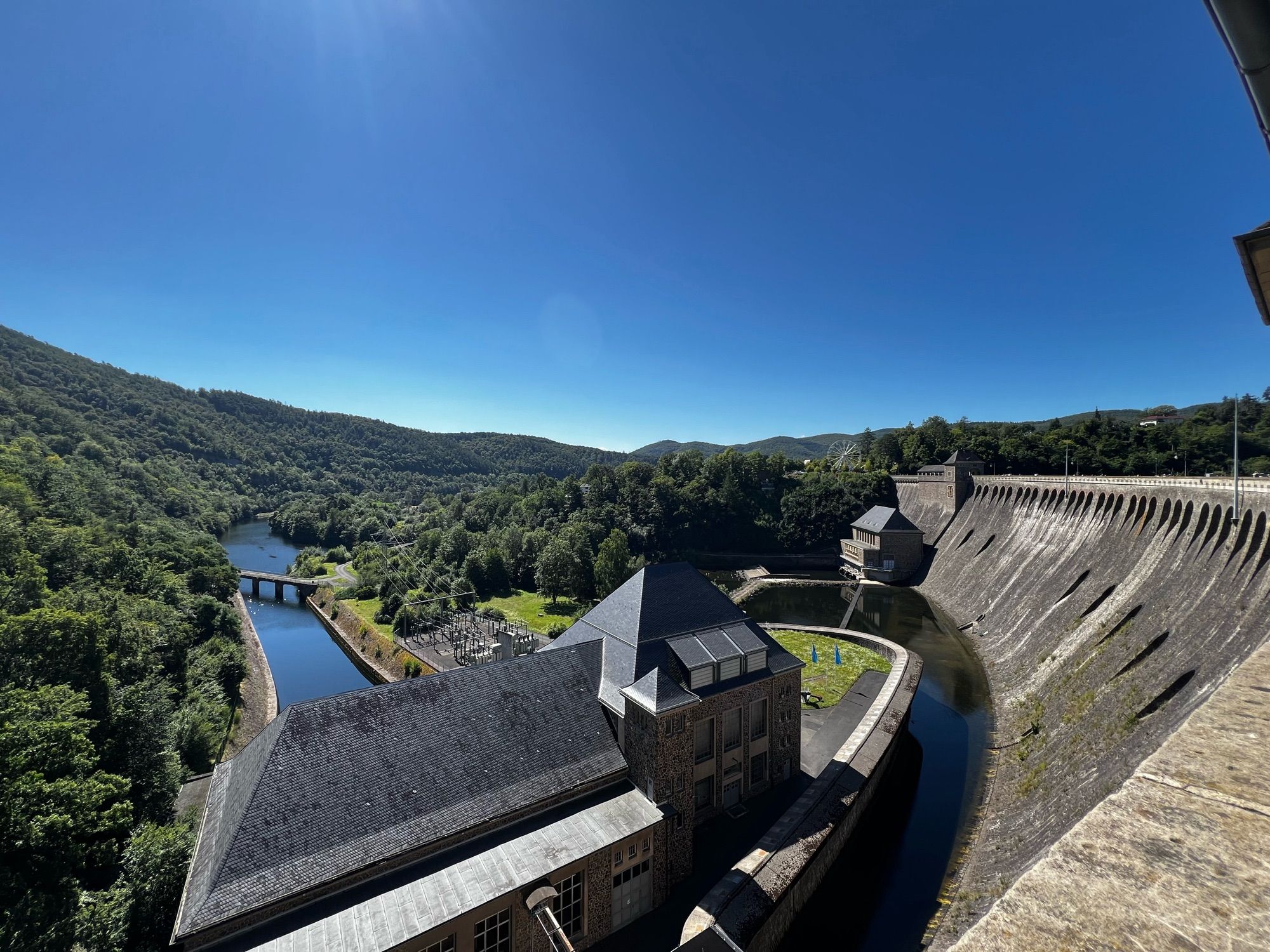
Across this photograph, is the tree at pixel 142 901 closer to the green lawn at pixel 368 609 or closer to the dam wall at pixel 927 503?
the green lawn at pixel 368 609

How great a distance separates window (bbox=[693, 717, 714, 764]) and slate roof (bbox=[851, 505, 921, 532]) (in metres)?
48.3

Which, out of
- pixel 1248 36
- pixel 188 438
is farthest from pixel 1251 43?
pixel 188 438

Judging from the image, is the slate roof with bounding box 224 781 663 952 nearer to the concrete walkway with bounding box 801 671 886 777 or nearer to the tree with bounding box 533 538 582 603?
the concrete walkway with bounding box 801 671 886 777

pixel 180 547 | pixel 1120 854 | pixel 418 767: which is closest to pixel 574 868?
pixel 418 767

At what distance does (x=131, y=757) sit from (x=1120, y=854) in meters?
29.3

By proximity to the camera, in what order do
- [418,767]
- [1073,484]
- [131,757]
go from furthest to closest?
[1073,484], [131,757], [418,767]

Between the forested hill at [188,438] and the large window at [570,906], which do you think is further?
the forested hill at [188,438]

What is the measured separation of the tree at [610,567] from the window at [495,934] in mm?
38316

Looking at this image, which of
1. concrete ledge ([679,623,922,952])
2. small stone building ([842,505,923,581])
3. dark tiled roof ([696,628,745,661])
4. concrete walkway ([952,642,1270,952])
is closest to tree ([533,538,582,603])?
small stone building ([842,505,923,581])

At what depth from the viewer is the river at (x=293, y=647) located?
39.7 meters

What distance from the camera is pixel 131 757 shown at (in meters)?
20.4

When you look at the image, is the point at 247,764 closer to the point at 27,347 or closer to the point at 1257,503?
the point at 1257,503

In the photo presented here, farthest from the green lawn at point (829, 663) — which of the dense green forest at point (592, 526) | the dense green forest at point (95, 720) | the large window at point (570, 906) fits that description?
the dense green forest at point (95, 720)

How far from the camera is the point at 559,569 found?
54125mm
